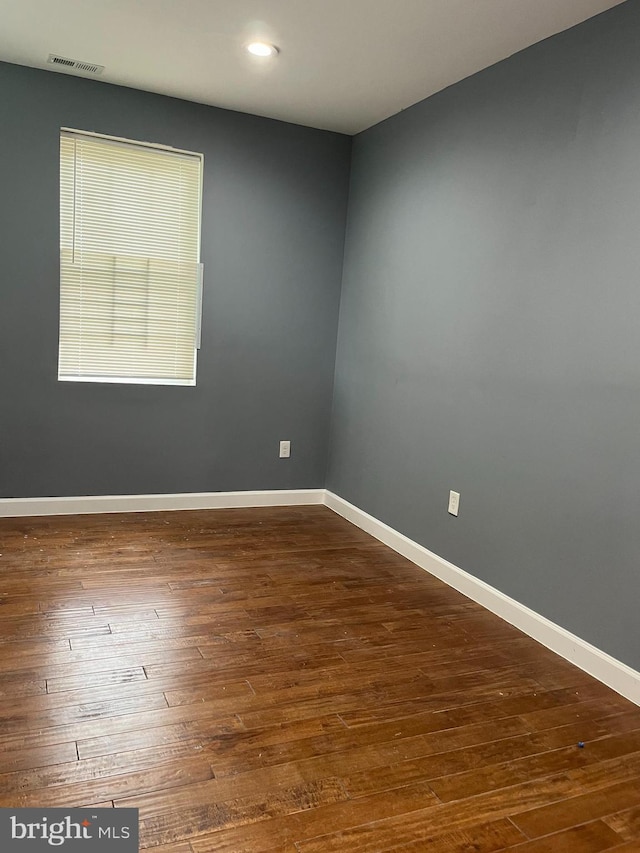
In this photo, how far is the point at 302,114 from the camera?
395 centimetres

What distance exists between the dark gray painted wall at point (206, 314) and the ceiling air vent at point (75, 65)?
0.47 feet

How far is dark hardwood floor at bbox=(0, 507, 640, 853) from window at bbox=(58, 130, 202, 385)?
1.24 meters

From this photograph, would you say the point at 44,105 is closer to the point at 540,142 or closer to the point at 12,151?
the point at 12,151

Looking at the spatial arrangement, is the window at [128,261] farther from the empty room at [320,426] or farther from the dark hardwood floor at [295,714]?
the dark hardwood floor at [295,714]

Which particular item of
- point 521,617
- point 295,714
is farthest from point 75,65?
point 521,617

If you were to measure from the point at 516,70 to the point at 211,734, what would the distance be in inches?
114

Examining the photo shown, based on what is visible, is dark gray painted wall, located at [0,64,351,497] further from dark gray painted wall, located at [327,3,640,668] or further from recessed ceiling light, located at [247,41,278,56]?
recessed ceiling light, located at [247,41,278,56]

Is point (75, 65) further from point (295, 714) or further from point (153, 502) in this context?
point (295, 714)

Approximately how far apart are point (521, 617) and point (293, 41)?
2.70m

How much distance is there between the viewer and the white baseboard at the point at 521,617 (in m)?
2.34

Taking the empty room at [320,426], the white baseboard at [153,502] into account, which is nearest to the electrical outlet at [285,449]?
the empty room at [320,426]

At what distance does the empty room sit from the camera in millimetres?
1811

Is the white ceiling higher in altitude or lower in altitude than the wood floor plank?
higher

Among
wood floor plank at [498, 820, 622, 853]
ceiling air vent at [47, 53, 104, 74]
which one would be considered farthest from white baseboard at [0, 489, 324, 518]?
wood floor plank at [498, 820, 622, 853]
